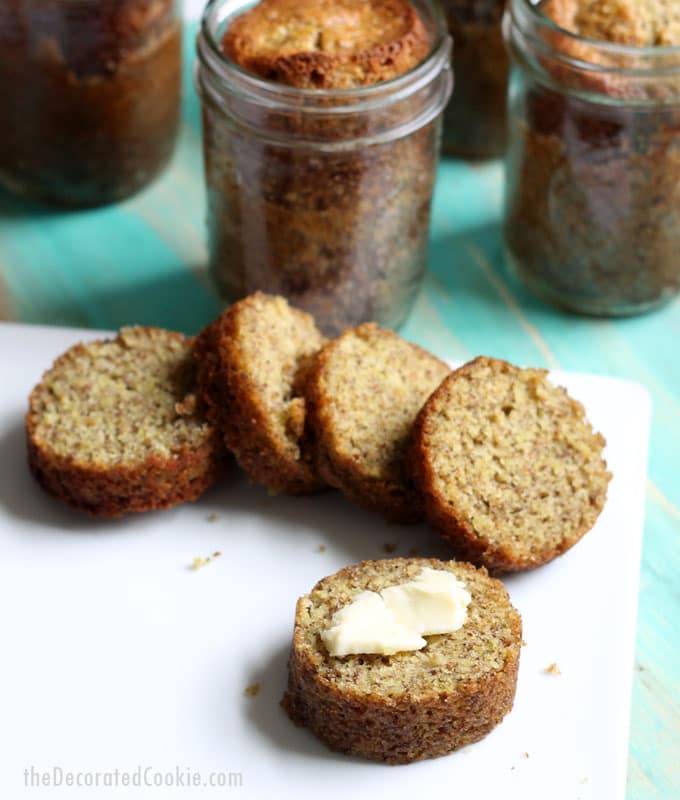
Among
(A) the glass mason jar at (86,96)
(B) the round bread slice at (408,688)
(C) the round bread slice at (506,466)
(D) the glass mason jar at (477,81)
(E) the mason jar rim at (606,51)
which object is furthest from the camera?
(D) the glass mason jar at (477,81)

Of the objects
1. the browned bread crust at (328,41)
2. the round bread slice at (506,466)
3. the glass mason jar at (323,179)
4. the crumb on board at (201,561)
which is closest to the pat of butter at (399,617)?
the round bread slice at (506,466)

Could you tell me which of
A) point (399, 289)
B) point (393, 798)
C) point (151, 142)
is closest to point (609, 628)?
point (393, 798)

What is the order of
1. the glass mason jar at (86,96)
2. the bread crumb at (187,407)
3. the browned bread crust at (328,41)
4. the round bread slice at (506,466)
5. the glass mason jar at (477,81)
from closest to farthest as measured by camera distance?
the round bread slice at (506,466) → the bread crumb at (187,407) → the browned bread crust at (328,41) → the glass mason jar at (86,96) → the glass mason jar at (477,81)

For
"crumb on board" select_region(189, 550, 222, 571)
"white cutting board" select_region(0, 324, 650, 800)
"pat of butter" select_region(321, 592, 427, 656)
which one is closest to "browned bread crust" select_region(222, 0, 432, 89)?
"white cutting board" select_region(0, 324, 650, 800)

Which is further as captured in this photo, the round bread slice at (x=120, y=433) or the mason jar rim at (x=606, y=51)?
the mason jar rim at (x=606, y=51)

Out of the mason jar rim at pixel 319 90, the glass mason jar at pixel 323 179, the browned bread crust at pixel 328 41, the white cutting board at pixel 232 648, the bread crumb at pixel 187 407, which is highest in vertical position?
the browned bread crust at pixel 328 41

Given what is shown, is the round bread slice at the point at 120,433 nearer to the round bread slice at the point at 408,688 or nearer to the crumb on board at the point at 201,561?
the crumb on board at the point at 201,561

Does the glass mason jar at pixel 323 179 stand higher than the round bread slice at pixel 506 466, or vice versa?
the glass mason jar at pixel 323 179

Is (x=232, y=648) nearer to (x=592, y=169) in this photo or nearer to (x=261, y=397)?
(x=261, y=397)
